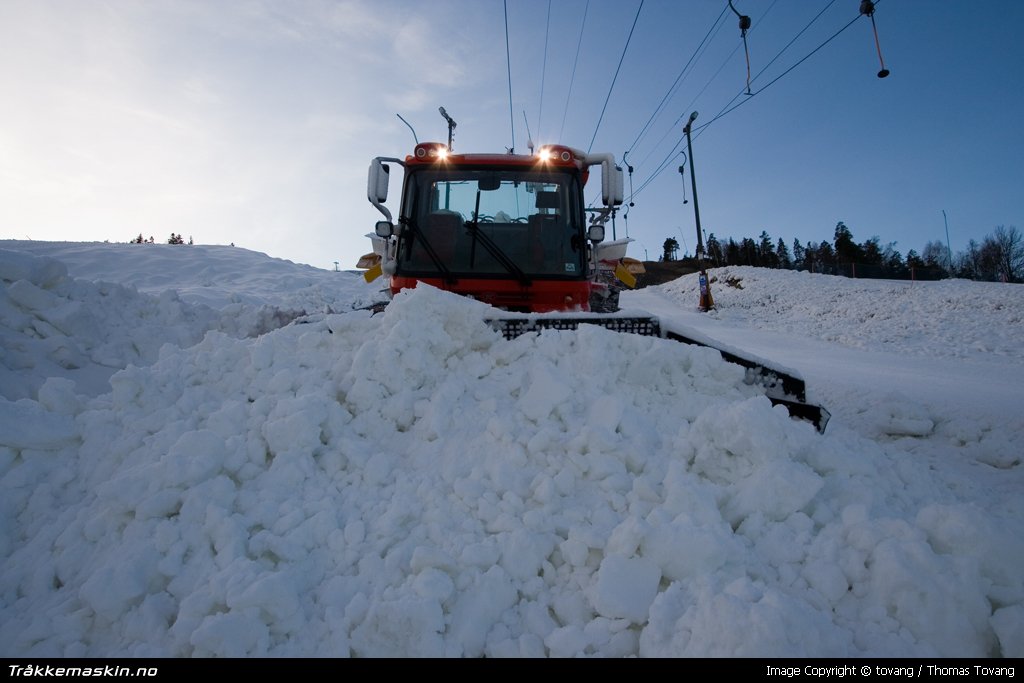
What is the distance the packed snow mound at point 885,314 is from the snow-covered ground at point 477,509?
925 cm

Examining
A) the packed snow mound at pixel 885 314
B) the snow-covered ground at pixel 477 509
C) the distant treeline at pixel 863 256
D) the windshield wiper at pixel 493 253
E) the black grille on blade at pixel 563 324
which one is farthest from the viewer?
the distant treeline at pixel 863 256

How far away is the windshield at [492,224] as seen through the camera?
4758mm

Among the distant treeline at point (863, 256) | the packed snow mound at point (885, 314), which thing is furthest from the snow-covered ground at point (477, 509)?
the distant treeline at point (863, 256)

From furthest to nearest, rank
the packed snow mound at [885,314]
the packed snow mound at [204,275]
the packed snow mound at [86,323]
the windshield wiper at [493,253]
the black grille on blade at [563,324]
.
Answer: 1. the packed snow mound at [204,275]
2. the packed snow mound at [885,314]
3. the packed snow mound at [86,323]
4. the windshield wiper at [493,253]
5. the black grille on blade at [563,324]

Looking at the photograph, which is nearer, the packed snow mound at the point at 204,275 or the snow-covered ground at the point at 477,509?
the snow-covered ground at the point at 477,509

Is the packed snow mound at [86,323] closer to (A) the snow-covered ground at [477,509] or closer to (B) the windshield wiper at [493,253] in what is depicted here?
(A) the snow-covered ground at [477,509]

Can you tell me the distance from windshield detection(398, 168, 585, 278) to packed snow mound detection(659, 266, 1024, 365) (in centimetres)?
990

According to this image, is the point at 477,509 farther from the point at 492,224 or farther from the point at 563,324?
the point at 492,224

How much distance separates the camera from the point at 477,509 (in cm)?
213

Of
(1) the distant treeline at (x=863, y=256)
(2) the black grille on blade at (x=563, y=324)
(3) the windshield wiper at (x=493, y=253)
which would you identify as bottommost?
(2) the black grille on blade at (x=563, y=324)

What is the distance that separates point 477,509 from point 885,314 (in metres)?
16.7

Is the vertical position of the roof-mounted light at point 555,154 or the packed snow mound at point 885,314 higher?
the roof-mounted light at point 555,154

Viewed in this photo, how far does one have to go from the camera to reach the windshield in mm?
4758
